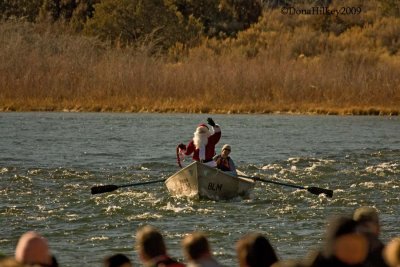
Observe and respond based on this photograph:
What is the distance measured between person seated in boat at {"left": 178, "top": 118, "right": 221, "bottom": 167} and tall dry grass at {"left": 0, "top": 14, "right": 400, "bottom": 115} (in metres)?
27.8

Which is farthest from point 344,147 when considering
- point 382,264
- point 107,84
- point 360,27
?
point 360,27

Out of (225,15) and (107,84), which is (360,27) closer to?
(225,15)

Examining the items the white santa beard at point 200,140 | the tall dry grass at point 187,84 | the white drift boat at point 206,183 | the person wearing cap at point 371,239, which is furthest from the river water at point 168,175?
the person wearing cap at point 371,239

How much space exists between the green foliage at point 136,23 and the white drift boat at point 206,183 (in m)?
44.1

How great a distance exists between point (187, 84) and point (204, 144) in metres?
29.2

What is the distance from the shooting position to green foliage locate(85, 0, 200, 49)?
70.0 m

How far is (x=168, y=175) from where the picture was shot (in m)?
32.1

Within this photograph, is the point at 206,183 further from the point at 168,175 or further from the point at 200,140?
the point at 168,175

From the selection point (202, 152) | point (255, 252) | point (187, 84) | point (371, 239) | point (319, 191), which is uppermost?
point (255, 252)

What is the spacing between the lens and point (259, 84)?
53562 millimetres

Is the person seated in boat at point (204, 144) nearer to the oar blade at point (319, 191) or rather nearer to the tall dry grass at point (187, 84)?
the oar blade at point (319, 191)

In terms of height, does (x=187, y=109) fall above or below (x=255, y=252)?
below

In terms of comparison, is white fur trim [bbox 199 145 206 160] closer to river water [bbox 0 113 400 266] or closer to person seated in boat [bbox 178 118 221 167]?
person seated in boat [bbox 178 118 221 167]

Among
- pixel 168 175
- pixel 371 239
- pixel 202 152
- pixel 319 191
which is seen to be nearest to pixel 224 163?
pixel 202 152
